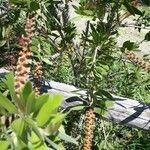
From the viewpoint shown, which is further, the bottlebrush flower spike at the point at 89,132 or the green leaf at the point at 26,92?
the bottlebrush flower spike at the point at 89,132

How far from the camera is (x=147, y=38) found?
298cm

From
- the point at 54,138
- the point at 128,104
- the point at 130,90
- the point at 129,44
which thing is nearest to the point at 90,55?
the point at 129,44

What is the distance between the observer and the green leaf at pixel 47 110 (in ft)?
3.85

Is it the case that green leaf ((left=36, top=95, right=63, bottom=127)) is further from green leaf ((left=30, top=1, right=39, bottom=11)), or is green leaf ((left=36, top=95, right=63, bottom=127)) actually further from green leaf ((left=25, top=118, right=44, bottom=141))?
green leaf ((left=30, top=1, right=39, bottom=11))

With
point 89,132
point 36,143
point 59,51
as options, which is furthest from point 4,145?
point 59,51

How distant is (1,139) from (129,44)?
1742mm

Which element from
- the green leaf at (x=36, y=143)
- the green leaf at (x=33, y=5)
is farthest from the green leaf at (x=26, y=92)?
the green leaf at (x=33, y=5)

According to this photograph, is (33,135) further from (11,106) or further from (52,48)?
(52,48)

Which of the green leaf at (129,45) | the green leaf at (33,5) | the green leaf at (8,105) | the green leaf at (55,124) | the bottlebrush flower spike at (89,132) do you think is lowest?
the bottlebrush flower spike at (89,132)

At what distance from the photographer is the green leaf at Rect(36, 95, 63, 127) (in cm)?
117

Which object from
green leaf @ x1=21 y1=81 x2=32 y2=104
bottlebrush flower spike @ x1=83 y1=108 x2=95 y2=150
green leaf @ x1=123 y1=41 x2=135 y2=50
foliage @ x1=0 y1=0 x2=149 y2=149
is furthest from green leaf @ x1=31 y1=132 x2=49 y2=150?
green leaf @ x1=123 y1=41 x2=135 y2=50

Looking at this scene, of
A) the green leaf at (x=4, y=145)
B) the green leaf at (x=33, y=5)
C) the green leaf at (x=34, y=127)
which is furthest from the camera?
the green leaf at (x=33, y=5)

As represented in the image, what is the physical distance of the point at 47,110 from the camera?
1.19 metres

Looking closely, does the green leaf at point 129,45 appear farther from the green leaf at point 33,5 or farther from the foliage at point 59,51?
the green leaf at point 33,5
